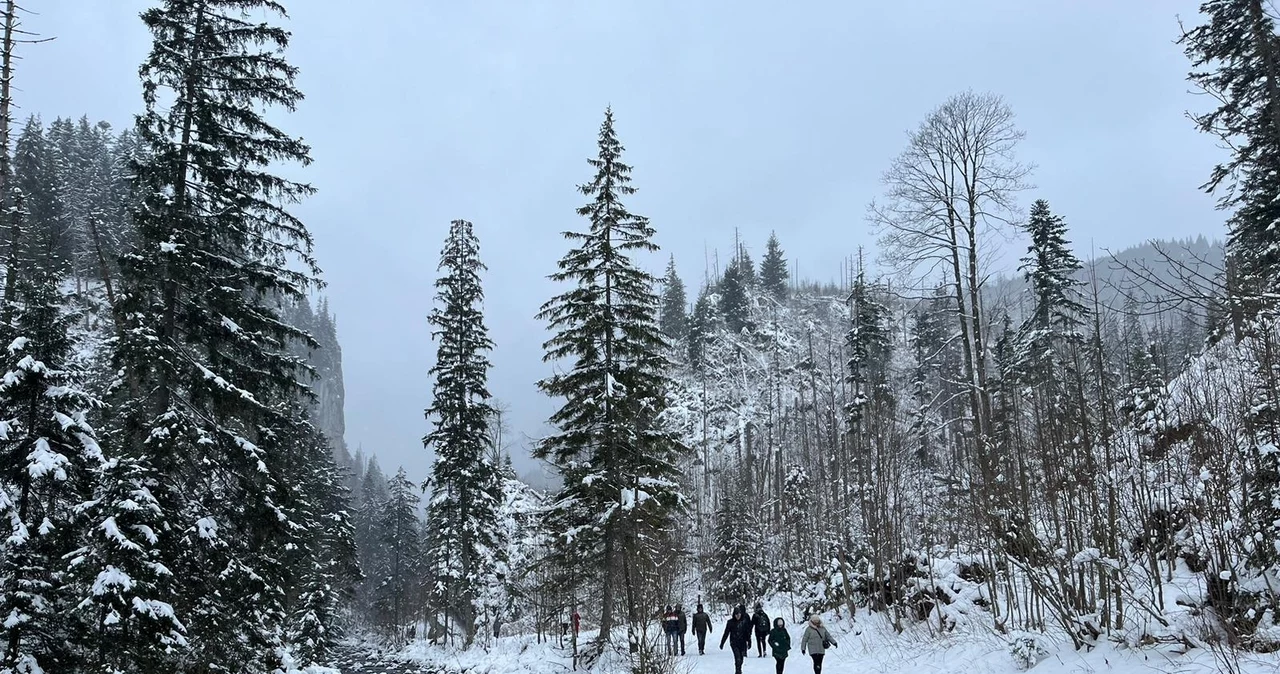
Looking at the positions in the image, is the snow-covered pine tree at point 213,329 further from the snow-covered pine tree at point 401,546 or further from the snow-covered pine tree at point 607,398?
the snow-covered pine tree at point 401,546

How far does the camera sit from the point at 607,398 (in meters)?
19.3

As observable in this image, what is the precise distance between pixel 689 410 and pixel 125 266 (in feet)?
204

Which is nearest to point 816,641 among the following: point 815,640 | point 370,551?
point 815,640

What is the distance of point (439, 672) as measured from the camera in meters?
25.5

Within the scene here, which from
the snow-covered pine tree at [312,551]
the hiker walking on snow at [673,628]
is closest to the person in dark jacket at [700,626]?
the hiker walking on snow at [673,628]

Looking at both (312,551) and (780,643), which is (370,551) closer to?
(312,551)

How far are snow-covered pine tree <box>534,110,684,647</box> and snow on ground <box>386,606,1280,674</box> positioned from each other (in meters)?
3.47

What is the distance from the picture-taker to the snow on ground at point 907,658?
7.67 meters

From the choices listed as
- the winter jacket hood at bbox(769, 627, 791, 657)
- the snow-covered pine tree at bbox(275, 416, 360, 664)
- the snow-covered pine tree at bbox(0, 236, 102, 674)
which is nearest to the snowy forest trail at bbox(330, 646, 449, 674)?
the snow-covered pine tree at bbox(275, 416, 360, 664)

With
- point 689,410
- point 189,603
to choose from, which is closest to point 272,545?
point 189,603

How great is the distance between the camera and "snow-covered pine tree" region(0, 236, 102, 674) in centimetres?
982

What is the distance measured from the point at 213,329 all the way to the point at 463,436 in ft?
46.3

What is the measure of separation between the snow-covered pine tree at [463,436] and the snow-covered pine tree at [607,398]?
7252 millimetres

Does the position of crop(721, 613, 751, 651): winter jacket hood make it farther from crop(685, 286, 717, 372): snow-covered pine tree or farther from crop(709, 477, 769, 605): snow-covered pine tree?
crop(685, 286, 717, 372): snow-covered pine tree
